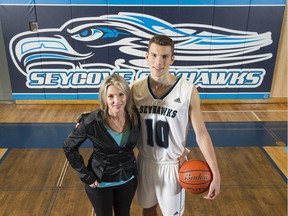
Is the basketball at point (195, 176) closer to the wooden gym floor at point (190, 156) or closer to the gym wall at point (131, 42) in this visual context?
the wooden gym floor at point (190, 156)

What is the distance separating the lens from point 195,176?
6.70 feet

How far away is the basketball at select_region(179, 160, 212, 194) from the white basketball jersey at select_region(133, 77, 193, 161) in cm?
13

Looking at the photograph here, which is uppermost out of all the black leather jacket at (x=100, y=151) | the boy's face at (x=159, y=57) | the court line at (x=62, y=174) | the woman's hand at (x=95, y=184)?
the boy's face at (x=159, y=57)

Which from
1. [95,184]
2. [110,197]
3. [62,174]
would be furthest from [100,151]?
[62,174]

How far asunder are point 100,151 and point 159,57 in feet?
2.45

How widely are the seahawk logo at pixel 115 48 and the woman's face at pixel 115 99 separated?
3856 millimetres

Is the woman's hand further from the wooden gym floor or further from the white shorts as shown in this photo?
the wooden gym floor

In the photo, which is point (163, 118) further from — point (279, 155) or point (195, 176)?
point (279, 155)

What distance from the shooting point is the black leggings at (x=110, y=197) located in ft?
6.75

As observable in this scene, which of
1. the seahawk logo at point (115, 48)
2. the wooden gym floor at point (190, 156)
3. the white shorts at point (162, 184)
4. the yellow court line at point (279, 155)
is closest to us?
the white shorts at point (162, 184)

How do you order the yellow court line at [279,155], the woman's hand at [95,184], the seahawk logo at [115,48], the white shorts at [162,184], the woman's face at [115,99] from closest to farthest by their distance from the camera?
1. the woman's face at [115,99]
2. the woman's hand at [95,184]
3. the white shorts at [162,184]
4. the yellow court line at [279,155]
5. the seahawk logo at [115,48]

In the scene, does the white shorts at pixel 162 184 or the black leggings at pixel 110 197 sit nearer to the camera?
the black leggings at pixel 110 197

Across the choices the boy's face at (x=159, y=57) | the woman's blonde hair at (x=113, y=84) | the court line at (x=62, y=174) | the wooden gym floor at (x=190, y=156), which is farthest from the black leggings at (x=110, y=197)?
the court line at (x=62, y=174)

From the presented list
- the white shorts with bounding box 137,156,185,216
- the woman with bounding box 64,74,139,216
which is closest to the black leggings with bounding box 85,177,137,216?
the woman with bounding box 64,74,139,216
